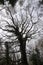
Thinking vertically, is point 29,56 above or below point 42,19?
below

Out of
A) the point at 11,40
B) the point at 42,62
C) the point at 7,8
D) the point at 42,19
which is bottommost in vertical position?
the point at 42,62

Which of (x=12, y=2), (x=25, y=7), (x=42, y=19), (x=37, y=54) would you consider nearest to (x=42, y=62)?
(x=37, y=54)

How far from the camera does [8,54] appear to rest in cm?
777

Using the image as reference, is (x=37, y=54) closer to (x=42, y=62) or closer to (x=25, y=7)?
(x=42, y=62)

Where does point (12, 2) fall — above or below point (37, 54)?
above

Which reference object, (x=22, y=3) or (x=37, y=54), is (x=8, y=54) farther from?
(x=22, y=3)

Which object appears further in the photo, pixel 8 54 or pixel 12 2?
pixel 12 2

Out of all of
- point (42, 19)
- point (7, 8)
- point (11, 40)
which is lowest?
point (11, 40)

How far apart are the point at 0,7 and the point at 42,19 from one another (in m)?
2.22

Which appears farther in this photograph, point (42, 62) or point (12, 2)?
point (12, 2)

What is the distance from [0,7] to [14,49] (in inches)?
89.1

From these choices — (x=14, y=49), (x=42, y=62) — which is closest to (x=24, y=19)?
(x=14, y=49)

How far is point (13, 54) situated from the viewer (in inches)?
309

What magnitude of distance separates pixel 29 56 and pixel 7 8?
2.56 meters
